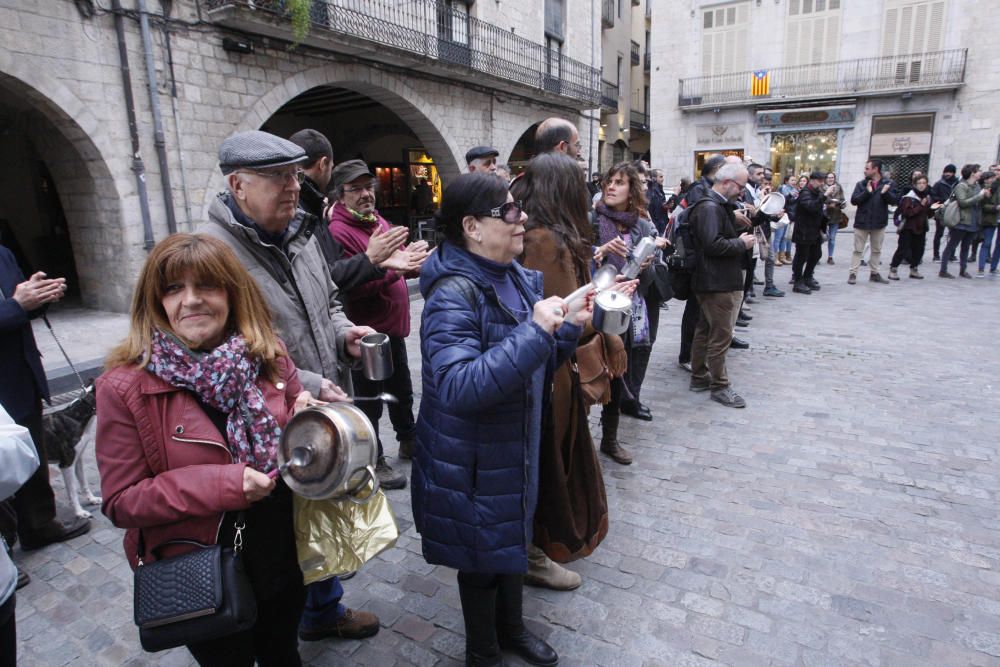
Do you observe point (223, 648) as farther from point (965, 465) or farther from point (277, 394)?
point (965, 465)

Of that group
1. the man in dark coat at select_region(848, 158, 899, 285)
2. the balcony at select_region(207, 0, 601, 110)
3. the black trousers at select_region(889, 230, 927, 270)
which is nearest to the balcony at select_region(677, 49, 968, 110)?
the balcony at select_region(207, 0, 601, 110)

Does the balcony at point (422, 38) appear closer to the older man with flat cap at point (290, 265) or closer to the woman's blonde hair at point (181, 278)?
the older man with flat cap at point (290, 265)

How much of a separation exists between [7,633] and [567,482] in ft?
6.41

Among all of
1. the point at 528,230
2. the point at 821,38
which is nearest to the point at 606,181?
the point at 528,230

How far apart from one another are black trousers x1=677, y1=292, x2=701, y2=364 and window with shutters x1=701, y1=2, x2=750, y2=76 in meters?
22.9

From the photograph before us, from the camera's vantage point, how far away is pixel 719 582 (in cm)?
288

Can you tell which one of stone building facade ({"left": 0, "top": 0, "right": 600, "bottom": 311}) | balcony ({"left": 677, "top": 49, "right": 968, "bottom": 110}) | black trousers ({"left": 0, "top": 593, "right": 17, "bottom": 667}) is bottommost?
black trousers ({"left": 0, "top": 593, "right": 17, "bottom": 667})

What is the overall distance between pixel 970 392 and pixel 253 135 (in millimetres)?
6232

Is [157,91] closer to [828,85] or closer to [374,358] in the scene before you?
[374,358]

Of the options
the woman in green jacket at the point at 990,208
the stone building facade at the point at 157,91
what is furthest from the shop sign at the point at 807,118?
the stone building facade at the point at 157,91

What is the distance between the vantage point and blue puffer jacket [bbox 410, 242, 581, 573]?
194cm

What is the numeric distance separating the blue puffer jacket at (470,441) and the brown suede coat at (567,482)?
34 centimetres

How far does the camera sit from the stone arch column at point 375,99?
10125 millimetres

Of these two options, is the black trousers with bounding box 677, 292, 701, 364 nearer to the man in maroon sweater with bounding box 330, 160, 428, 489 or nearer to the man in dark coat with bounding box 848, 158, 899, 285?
the man in maroon sweater with bounding box 330, 160, 428, 489
